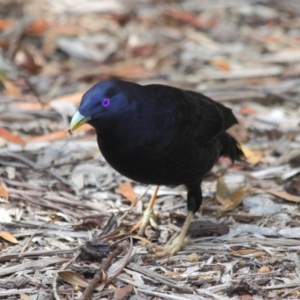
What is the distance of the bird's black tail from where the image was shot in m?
6.36

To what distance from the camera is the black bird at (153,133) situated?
5.06 meters

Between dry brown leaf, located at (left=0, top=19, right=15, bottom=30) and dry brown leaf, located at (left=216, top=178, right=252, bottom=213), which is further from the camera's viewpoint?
dry brown leaf, located at (left=0, top=19, right=15, bottom=30)

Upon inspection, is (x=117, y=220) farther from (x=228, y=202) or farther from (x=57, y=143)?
(x=57, y=143)

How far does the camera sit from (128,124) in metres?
5.13

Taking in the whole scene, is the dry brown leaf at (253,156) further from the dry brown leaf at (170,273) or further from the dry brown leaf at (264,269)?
the dry brown leaf at (170,273)

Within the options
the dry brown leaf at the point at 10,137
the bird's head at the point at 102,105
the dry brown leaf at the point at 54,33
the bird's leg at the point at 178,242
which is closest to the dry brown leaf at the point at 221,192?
the bird's leg at the point at 178,242

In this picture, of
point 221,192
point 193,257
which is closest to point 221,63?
point 221,192

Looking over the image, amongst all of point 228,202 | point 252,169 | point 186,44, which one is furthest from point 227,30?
point 228,202

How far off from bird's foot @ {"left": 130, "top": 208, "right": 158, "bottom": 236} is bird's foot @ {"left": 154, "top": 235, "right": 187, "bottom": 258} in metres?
0.22

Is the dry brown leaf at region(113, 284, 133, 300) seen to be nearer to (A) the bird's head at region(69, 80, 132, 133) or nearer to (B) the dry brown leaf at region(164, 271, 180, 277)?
(B) the dry brown leaf at region(164, 271, 180, 277)

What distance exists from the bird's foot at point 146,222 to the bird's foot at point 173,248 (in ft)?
0.73

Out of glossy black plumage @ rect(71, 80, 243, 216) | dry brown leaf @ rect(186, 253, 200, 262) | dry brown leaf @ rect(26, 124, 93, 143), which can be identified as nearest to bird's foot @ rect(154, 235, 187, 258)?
dry brown leaf @ rect(186, 253, 200, 262)

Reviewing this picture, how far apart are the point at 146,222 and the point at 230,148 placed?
1141 millimetres

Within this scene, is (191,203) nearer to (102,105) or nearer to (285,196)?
(285,196)
